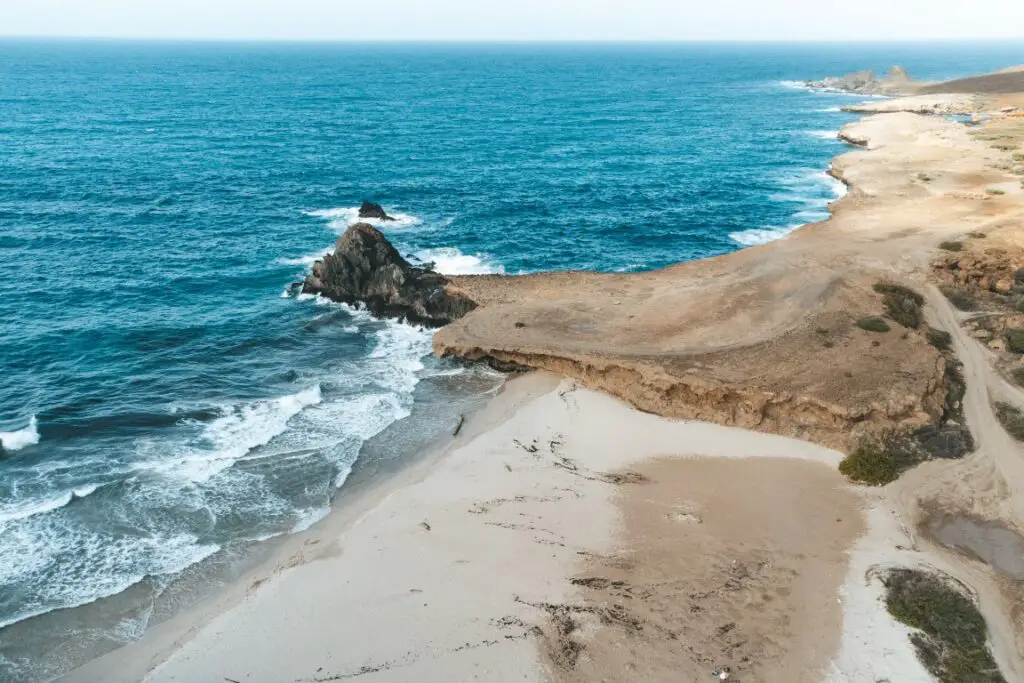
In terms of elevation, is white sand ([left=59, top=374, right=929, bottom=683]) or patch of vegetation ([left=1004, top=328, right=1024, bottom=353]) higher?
patch of vegetation ([left=1004, top=328, right=1024, bottom=353])

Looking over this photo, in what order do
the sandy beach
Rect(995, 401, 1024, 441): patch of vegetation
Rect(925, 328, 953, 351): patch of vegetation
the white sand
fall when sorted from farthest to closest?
Rect(925, 328, 953, 351): patch of vegetation
Rect(995, 401, 1024, 441): patch of vegetation
the sandy beach
the white sand

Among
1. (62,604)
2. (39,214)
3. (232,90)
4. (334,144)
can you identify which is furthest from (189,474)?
(232,90)

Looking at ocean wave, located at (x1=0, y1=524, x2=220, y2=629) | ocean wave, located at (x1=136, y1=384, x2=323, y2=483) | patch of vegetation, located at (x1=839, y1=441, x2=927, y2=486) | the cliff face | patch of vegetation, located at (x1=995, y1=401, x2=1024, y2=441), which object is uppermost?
the cliff face

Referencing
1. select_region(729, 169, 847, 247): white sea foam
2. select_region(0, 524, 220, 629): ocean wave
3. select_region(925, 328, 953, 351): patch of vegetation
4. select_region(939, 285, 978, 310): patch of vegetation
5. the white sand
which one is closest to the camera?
the white sand

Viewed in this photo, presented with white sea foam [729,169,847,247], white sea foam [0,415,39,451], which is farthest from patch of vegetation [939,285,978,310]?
white sea foam [0,415,39,451]

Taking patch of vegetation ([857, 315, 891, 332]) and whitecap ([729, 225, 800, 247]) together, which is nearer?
patch of vegetation ([857, 315, 891, 332])

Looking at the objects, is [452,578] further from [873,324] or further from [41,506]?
[873,324]

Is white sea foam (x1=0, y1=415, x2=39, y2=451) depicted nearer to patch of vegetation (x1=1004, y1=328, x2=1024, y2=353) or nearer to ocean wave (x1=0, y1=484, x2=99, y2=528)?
ocean wave (x1=0, y1=484, x2=99, y2=528)

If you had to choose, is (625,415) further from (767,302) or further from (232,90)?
(232,90)
